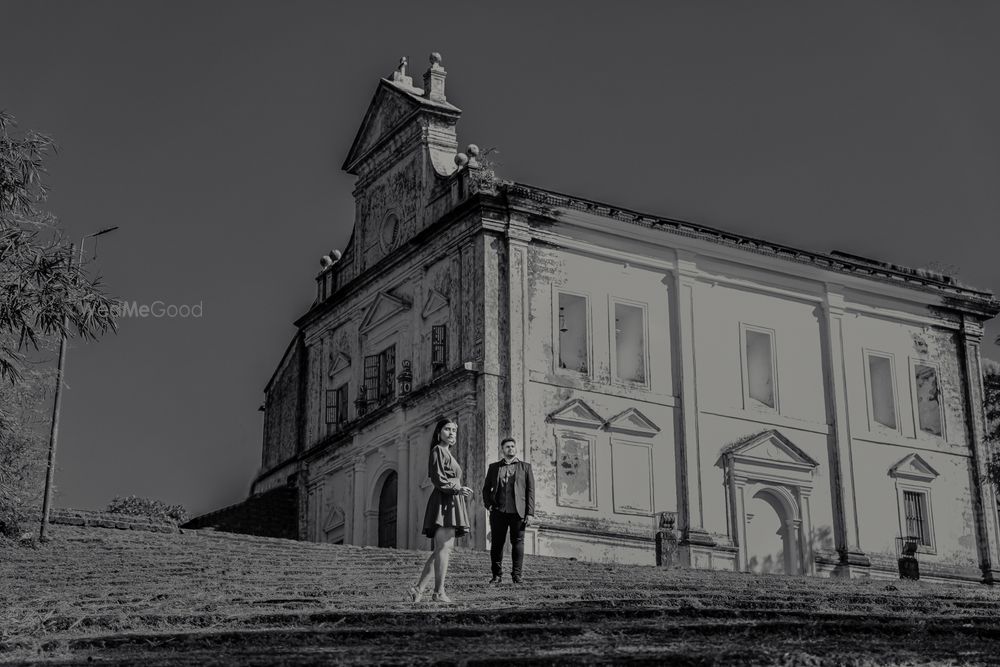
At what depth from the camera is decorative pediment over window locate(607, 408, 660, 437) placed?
3366 centimetres

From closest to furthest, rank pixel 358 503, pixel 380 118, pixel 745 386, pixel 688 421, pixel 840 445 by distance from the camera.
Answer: pixel 688 421 < pixel 745 386 < pixel 840 445 < pixel 358 503 < pixel 380 118

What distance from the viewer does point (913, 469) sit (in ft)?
123

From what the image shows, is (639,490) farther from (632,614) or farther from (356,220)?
(632,614)

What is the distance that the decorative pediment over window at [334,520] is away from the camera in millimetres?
37938

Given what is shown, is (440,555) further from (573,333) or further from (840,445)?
(840,445)

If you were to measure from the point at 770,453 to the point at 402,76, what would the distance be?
13458 mm

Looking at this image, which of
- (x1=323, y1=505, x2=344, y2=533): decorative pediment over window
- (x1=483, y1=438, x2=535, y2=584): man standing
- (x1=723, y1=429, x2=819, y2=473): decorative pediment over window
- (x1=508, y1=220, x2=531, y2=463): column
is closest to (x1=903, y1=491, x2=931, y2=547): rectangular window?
(x1=723, y1=429, x2=819, y2=473): decorative pediment over window

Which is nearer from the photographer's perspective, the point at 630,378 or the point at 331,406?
the point at 630,378

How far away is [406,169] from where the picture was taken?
37.7 metres

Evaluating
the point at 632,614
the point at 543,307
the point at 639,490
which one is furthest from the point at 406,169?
the point at 632,614

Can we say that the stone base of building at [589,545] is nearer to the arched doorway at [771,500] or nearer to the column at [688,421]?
the column at [688,421]

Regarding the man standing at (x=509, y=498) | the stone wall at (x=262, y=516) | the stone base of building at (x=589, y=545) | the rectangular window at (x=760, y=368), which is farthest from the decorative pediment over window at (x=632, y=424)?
the man standing at (x=509, y=498)

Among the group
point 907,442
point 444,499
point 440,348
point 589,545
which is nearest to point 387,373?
point 440,348

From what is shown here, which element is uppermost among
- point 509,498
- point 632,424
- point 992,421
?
point 992,421
